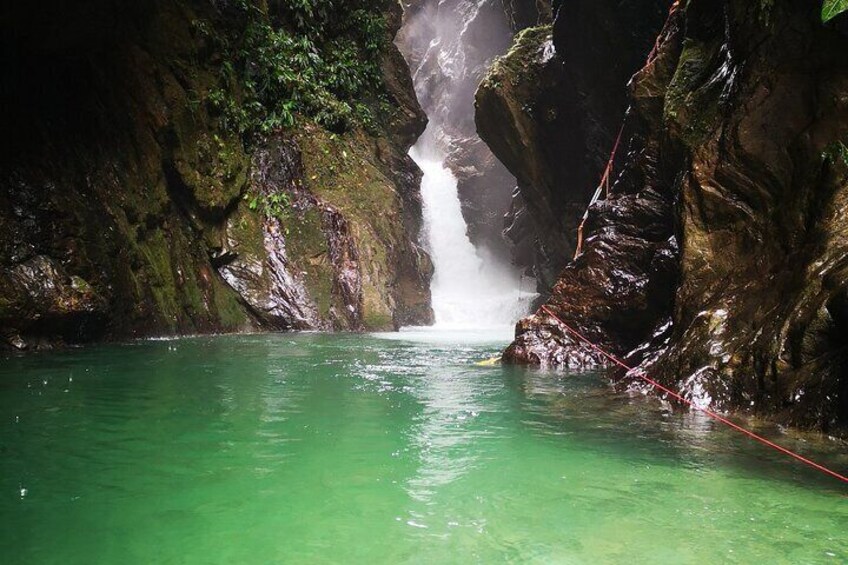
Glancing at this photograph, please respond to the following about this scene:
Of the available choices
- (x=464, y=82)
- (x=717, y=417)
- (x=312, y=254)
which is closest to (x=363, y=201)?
(x=312, y=254)

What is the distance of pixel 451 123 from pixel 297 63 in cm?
2131

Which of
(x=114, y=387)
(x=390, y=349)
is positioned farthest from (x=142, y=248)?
(x=114, y=387)

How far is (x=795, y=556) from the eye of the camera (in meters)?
2.08

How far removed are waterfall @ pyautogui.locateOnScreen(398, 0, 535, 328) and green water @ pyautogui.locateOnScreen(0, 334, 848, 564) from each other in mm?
19395

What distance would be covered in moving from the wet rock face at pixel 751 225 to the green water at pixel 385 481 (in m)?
0.65

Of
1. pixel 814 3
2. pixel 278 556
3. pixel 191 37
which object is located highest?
pixel 191 37

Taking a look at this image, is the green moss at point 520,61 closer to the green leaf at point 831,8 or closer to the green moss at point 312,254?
the green moss at point 312,254

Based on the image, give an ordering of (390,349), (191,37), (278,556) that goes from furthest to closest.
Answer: (191,37) → (390,349) → (278,556)

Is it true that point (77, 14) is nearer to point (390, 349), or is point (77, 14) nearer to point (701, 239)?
point (390, 349)

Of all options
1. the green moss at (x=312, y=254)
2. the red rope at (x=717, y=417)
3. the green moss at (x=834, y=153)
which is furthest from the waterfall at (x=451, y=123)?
the green moss at (x=834, y=153)

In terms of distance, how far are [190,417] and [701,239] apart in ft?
17.1

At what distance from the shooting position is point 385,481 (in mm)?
2857

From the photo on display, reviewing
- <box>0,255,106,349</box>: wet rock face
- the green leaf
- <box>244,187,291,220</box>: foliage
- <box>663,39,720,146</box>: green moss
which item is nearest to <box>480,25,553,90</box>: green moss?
<box>244,187,291,220</box>: foliage

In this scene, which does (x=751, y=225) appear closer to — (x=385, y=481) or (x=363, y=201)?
(x=385, y=481)
